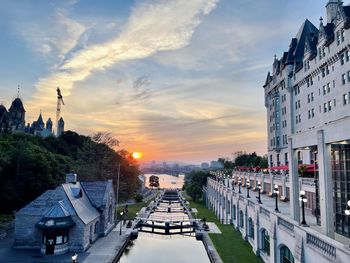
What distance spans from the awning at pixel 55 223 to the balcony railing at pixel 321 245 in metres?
24.3

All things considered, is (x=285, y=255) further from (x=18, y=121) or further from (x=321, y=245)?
(x=18, y=121)

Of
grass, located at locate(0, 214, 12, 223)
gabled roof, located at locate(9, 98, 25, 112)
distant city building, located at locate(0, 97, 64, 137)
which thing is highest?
gabled roof, located at locate(9, 98, 25, 112)

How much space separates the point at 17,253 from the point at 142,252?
514 inches

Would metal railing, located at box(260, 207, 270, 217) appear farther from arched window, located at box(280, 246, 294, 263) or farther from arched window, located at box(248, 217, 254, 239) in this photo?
arched window, located at box(248, 217, 254, 239)

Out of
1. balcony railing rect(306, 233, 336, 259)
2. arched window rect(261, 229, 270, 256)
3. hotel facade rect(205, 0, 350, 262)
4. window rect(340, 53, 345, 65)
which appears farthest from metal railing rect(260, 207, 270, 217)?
window rect(340, 53, 345, 65)

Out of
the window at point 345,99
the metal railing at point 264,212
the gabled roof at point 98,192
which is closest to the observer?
the metal railing at point 264,212

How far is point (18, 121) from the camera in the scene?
13712cm

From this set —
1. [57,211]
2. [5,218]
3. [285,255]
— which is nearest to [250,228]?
[285,255]

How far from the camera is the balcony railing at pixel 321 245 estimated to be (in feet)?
42.3

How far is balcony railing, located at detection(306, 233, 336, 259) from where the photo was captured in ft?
42.3

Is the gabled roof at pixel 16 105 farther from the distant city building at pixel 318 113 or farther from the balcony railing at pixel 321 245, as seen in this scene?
the balcony railing at pixel 321 245

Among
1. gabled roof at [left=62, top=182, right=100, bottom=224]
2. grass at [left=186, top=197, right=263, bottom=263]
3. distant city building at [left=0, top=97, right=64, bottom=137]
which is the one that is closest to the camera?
grass at [left=186, top=197, right=263, bottom=263]

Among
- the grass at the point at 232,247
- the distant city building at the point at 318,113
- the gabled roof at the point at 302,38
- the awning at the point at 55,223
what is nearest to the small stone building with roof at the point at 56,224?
the awning at the point at 55,223

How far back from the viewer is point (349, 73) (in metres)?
A: 39.1
